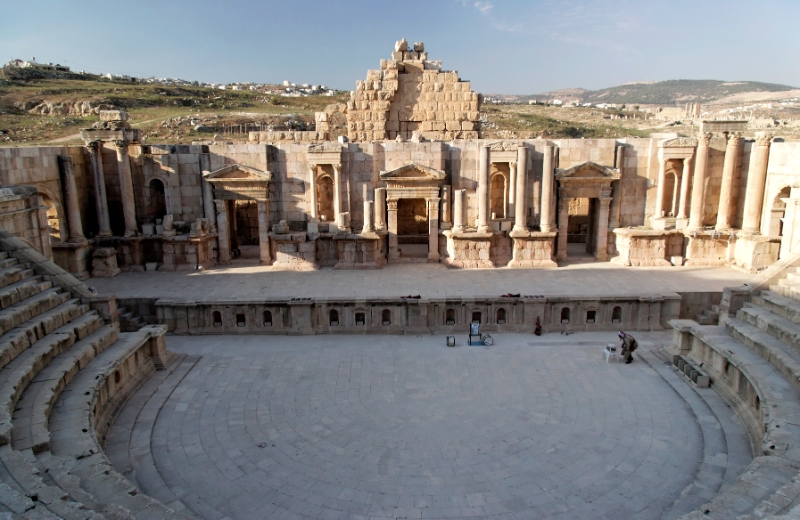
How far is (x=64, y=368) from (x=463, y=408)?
294 inches

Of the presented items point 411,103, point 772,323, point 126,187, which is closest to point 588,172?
point 411,103

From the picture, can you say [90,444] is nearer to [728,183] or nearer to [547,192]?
[547,192]

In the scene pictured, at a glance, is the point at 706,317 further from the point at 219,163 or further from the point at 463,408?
the point at 219,163

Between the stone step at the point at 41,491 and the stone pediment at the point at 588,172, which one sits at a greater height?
the stone pediment at the point at 588,172

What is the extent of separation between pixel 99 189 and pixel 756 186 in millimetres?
21551

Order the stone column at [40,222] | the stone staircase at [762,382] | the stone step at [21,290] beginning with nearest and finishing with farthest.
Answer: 1. the stone staircase at [762,382]
2. the stone step at [21,290]
3. the stone column at [40,222]

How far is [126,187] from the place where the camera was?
1936 centimetres

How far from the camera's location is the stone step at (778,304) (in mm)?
11812

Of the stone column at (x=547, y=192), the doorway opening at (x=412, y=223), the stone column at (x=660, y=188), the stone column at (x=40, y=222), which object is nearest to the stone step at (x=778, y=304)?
the stone column at (x=660, y=188)

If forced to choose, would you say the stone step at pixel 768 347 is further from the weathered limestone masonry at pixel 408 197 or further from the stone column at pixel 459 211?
the stone column at pixel 459 211

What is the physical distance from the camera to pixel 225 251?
788 inches

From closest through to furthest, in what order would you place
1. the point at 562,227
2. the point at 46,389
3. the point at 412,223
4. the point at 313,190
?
the point at 46,389 < the point at 562,227 < the point at 313,190 < the point at 412,223

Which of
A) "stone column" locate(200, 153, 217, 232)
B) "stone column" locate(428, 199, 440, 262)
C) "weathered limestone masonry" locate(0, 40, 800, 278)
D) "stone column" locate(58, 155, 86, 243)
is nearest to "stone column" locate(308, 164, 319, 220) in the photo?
"weathered limestone masonry" locate(0, 40, 800, 278)

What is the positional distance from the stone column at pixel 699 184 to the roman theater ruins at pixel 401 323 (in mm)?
67
